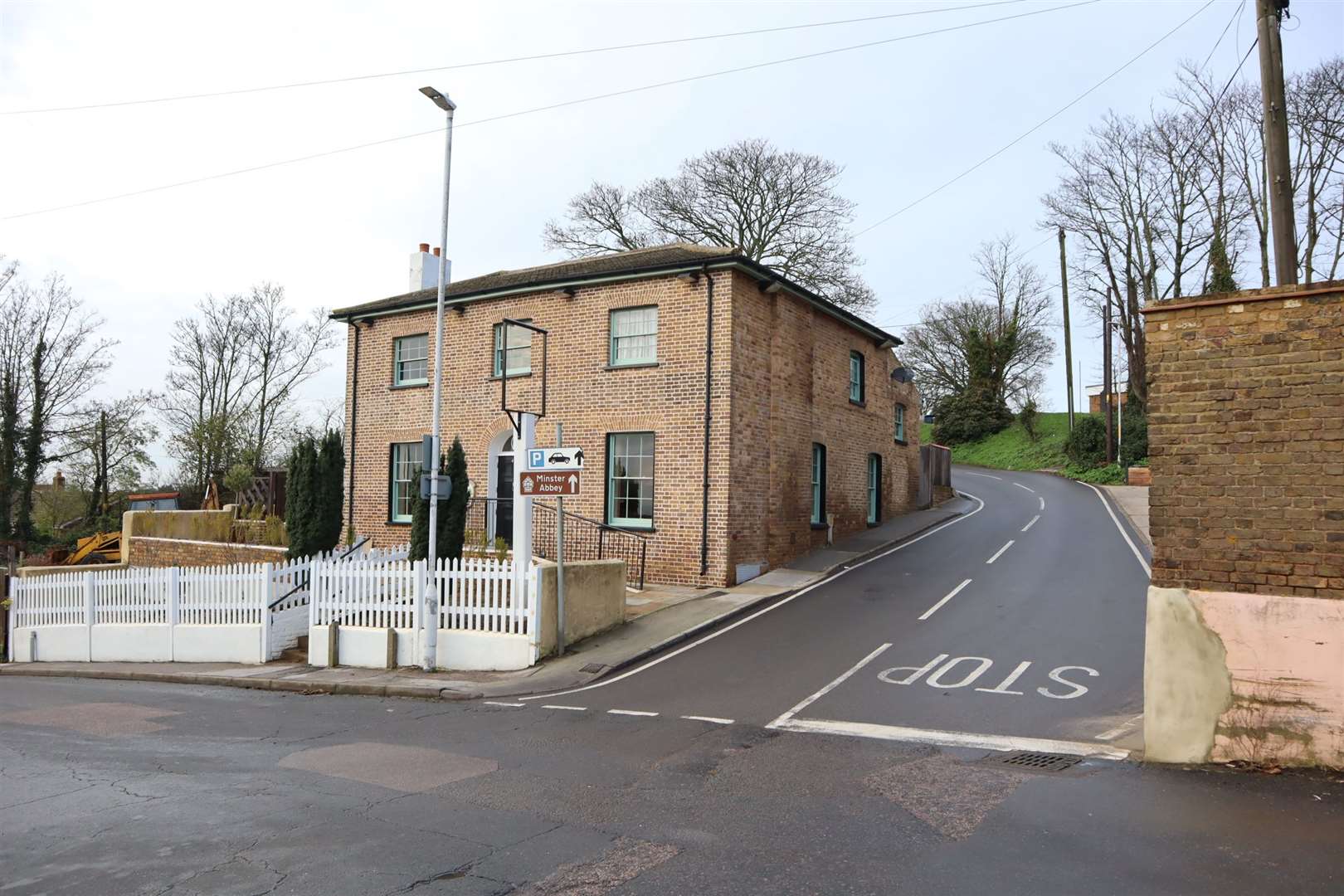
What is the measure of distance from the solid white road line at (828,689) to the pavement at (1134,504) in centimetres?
1103

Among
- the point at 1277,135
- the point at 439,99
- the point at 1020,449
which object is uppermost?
the point at 439,99

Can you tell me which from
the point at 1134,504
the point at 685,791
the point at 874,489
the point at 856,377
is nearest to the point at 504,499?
the point at 856,377

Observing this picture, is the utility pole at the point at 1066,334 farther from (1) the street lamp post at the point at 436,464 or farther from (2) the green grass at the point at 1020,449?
(1) the street lamp post at the point at 436,464

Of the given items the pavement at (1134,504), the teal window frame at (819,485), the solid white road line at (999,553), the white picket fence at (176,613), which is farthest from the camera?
the pavement at (1134,504)

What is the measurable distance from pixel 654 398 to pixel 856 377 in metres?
7.80

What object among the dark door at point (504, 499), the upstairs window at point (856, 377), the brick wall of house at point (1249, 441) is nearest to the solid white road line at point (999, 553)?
the upstairs window at point (856, 377)

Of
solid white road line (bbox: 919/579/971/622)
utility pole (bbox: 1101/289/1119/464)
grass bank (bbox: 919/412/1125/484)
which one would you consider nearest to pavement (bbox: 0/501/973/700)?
solid white road line (bbox: 919/579/971/622)

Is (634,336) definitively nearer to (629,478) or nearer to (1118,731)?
(629,478)

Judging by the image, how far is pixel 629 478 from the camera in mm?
18391

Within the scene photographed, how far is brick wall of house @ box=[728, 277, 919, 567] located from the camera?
17.8 metres

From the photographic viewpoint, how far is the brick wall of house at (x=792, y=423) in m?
17.8

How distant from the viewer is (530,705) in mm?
10344

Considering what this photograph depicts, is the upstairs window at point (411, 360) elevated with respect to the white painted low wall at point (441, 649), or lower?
elevated

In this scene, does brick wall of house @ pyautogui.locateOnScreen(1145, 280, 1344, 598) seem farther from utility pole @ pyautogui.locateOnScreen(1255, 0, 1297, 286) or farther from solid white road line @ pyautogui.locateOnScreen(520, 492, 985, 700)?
solid white road line @ pyautogui.locateOnScreen(520, 492, 985, 700)
